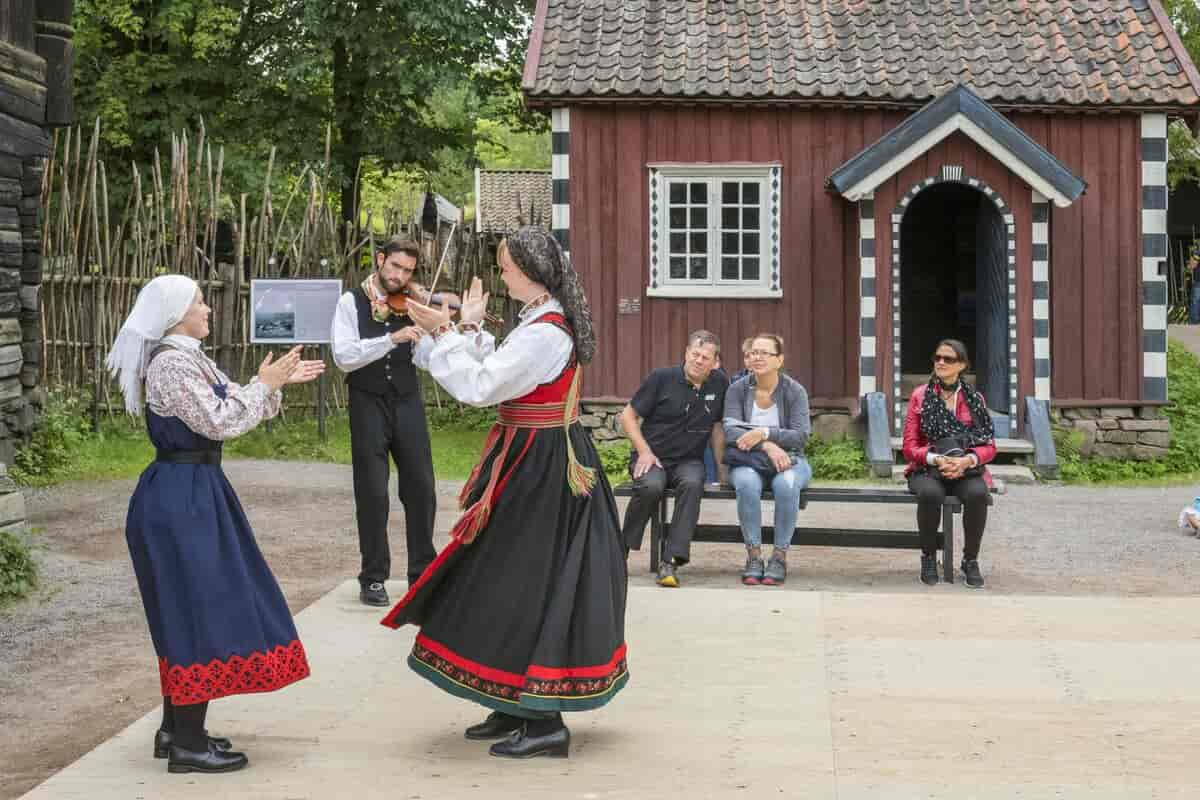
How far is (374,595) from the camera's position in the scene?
830 centimetres

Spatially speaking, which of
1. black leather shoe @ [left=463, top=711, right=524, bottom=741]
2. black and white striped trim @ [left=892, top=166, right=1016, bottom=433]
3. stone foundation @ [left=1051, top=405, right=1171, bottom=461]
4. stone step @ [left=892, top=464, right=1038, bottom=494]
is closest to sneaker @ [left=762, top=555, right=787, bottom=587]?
black leather shoe @ [left=463, top=711, right=524, bottom=741]

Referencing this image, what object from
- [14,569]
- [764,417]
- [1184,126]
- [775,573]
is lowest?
[775,573]

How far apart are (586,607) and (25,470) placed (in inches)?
361

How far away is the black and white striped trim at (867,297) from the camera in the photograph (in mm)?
15305

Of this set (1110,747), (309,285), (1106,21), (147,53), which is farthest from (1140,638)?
(147,53)

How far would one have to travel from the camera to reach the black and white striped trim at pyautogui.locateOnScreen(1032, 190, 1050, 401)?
1529 centimetres

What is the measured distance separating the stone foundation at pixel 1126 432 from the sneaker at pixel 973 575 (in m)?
7.14

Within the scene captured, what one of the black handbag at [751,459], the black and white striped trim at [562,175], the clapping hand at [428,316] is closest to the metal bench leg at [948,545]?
the black handbag at [751,459]

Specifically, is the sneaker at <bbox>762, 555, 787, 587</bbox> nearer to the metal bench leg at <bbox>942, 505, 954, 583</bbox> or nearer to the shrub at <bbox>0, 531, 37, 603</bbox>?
the metal bench leg at <bbox>942, 505, 954, 583</bbox>

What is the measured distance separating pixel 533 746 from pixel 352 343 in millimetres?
3090

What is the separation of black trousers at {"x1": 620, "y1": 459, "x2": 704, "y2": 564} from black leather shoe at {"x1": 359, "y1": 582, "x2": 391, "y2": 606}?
150cm

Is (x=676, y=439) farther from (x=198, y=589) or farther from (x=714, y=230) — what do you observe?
(x=714, y=230)

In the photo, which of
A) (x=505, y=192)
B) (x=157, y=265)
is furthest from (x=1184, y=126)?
(x=505, y=192)

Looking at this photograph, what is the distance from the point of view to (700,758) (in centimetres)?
560
